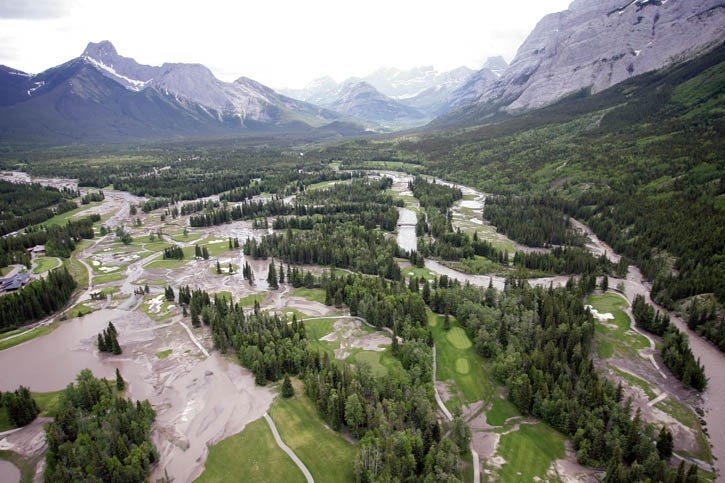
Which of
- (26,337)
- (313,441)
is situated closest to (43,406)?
(26,337)

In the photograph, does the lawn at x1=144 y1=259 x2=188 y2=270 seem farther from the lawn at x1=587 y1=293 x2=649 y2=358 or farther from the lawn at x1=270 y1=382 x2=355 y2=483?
the lawn at x1=587 y1=293 x2=649 y2=358

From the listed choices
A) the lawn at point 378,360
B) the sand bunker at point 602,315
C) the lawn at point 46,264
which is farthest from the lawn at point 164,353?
the sand bunker at point 602,315

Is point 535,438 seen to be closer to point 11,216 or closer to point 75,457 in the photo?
point 75,457

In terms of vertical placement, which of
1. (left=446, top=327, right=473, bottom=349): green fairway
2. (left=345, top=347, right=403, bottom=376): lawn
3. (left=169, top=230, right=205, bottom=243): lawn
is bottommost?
(left=169, top=230, right=205, bottom=243): lawn

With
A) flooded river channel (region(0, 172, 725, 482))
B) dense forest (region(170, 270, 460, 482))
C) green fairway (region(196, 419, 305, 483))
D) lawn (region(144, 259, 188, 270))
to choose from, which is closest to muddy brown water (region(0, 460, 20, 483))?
flooded river channel (region(0, 172, 725, 482))

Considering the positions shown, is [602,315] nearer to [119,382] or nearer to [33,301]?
[119,382]

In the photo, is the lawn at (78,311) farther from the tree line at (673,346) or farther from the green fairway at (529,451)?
the tree line at (673,346)

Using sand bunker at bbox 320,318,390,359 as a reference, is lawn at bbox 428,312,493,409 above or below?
above
